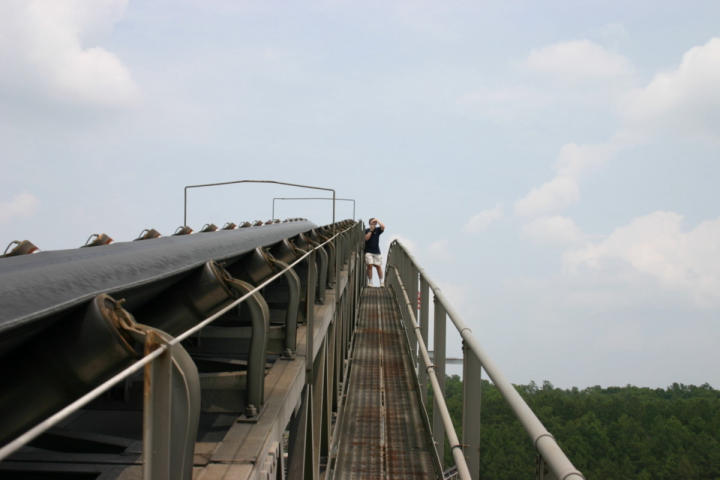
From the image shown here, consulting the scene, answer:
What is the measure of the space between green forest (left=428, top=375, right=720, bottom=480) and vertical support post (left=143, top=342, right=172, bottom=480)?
77287 millimetres

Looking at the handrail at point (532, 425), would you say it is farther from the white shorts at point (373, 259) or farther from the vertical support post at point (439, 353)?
the white shorts at point (373, 259)

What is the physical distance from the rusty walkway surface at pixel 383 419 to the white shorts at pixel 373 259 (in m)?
6.66

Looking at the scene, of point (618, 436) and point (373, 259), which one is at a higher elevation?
point (373, 259)

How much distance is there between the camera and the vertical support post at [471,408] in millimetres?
3640

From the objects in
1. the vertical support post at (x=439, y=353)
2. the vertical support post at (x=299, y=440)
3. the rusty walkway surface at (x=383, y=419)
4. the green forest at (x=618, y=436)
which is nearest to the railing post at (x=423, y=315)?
the rusty walkway surface at (x=383, y=419)

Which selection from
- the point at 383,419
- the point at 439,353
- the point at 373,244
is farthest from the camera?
the point at 373,244

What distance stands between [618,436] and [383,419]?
9484cm

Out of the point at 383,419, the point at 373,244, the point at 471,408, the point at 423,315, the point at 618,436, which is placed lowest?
the point at 618,436

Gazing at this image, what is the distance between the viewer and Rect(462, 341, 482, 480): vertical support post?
3640 mm

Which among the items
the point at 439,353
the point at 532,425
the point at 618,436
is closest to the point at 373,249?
Answer: the point at 439,353

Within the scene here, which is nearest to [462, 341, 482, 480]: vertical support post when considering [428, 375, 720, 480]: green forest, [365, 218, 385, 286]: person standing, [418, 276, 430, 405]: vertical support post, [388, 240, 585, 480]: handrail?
[388, 240, 585, 480]: handrail

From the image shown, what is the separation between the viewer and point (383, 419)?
27.3 feet

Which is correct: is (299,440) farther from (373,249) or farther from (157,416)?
(373,249)

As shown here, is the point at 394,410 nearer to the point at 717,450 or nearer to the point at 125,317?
the point at 125,317
